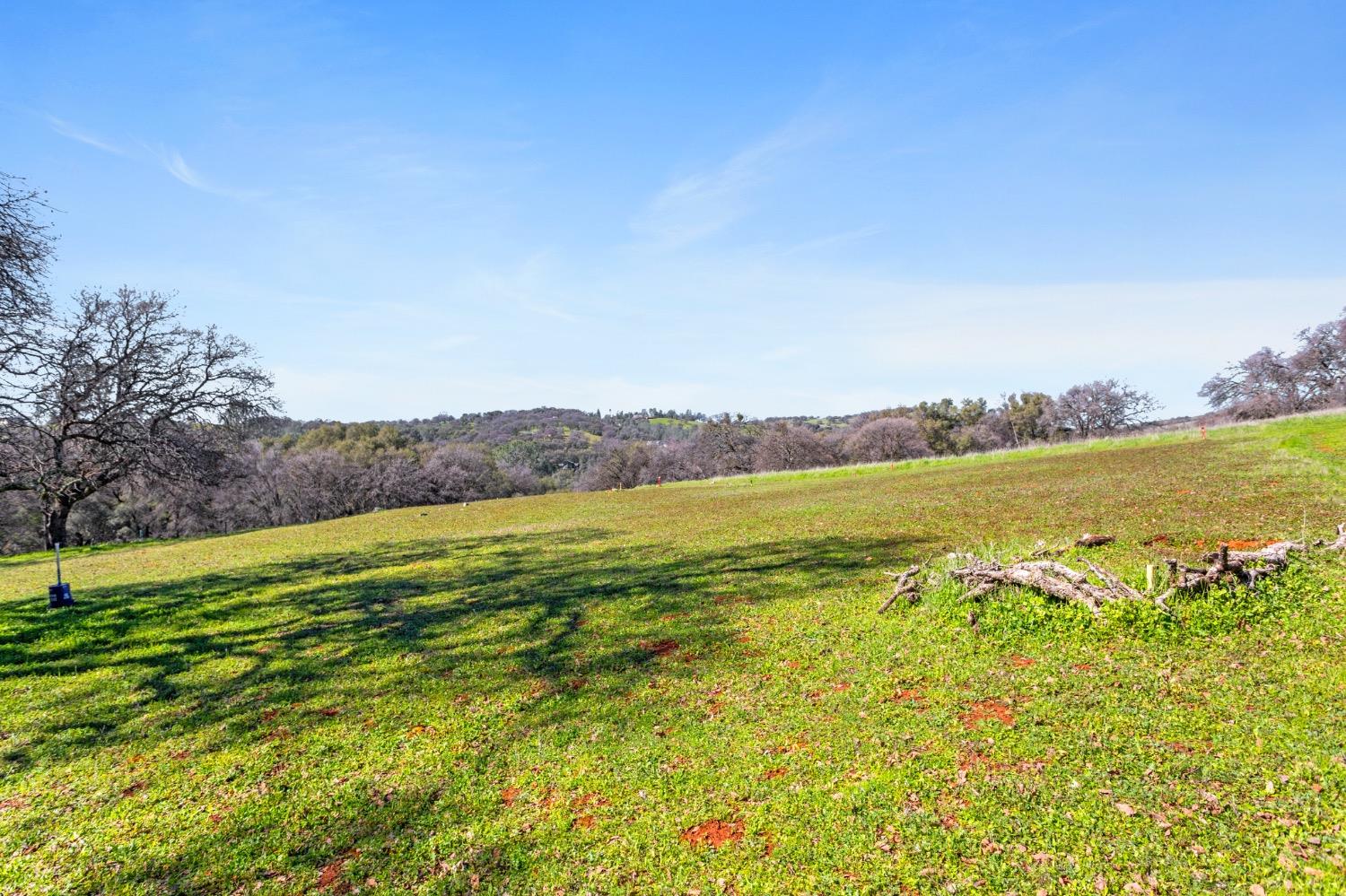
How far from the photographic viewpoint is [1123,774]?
371 centimetres

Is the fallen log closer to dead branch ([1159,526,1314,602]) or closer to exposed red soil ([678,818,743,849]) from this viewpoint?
dead branch ([1159,526,1314,602])

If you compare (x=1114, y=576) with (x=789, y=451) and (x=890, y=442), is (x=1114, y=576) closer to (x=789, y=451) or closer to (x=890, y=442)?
(x=789, y=451)

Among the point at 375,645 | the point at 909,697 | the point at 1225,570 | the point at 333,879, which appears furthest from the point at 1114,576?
the point at 375,645

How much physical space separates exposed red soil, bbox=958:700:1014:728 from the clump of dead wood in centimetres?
209

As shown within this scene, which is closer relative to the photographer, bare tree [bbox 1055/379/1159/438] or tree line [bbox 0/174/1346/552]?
tree line [bbox 0/174/1346/552]

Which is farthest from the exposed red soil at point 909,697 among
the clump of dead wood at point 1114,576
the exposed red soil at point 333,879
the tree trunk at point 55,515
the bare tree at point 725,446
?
the bare tree at point 725,446

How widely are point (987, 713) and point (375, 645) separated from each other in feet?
23.4

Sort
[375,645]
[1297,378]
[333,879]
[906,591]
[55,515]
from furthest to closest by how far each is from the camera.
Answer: [1297,378] → [55,515] → [375,645] → [906,591] → [333,879]

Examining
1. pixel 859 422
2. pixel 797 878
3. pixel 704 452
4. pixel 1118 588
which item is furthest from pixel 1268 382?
pixel 797 878

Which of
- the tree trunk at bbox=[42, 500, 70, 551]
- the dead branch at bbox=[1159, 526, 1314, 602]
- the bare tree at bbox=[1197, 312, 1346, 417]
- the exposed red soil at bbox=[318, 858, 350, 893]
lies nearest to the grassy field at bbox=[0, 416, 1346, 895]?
the exposed red soil at bbox=[318, 858, 350, 893]

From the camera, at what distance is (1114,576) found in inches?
249

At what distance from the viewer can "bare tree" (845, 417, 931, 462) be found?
3120 inches

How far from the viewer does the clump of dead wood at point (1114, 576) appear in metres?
6.01

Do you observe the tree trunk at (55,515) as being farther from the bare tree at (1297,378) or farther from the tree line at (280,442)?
the bare tree at (1297,378)
